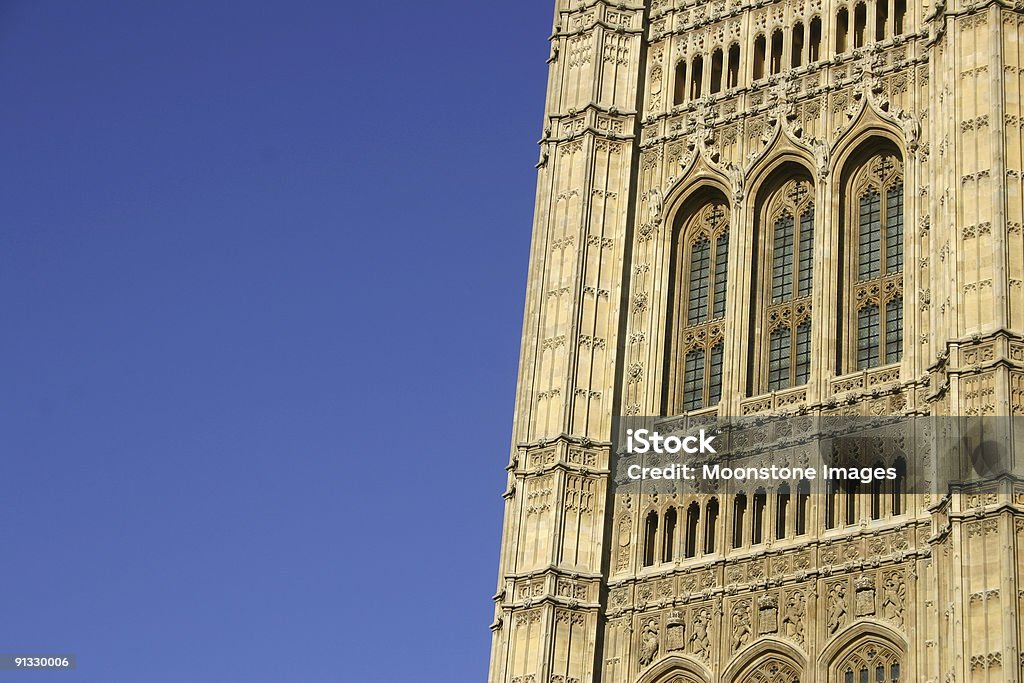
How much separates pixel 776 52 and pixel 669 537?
36.4 ft

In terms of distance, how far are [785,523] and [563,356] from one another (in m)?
5.97

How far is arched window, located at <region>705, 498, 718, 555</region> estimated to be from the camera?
41.0 meters

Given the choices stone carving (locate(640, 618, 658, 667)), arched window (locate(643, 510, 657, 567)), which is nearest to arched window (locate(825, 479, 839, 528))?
arched window (locate(643, 510, 657, 567))

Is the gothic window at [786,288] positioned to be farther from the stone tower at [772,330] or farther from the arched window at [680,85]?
the arched window at [680,85]

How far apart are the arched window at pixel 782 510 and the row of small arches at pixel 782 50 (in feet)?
32.0

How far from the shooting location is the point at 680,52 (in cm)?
4794

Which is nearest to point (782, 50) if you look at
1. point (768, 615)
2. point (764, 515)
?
point (764, 515)

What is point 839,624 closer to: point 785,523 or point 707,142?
point 785,523

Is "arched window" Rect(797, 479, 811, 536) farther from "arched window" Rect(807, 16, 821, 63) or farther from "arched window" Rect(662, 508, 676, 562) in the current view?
"arched window" Rect(807, 16, 821, 63)

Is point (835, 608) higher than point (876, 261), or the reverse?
point (876, 261)

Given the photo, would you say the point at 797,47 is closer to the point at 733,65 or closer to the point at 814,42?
the point at 814,42

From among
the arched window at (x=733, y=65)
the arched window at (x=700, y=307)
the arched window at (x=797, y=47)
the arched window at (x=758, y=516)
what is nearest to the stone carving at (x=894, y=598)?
the arched window at (x=758, y=516)

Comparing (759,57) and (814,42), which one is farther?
(759,57)

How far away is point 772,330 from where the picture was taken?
43.2m
